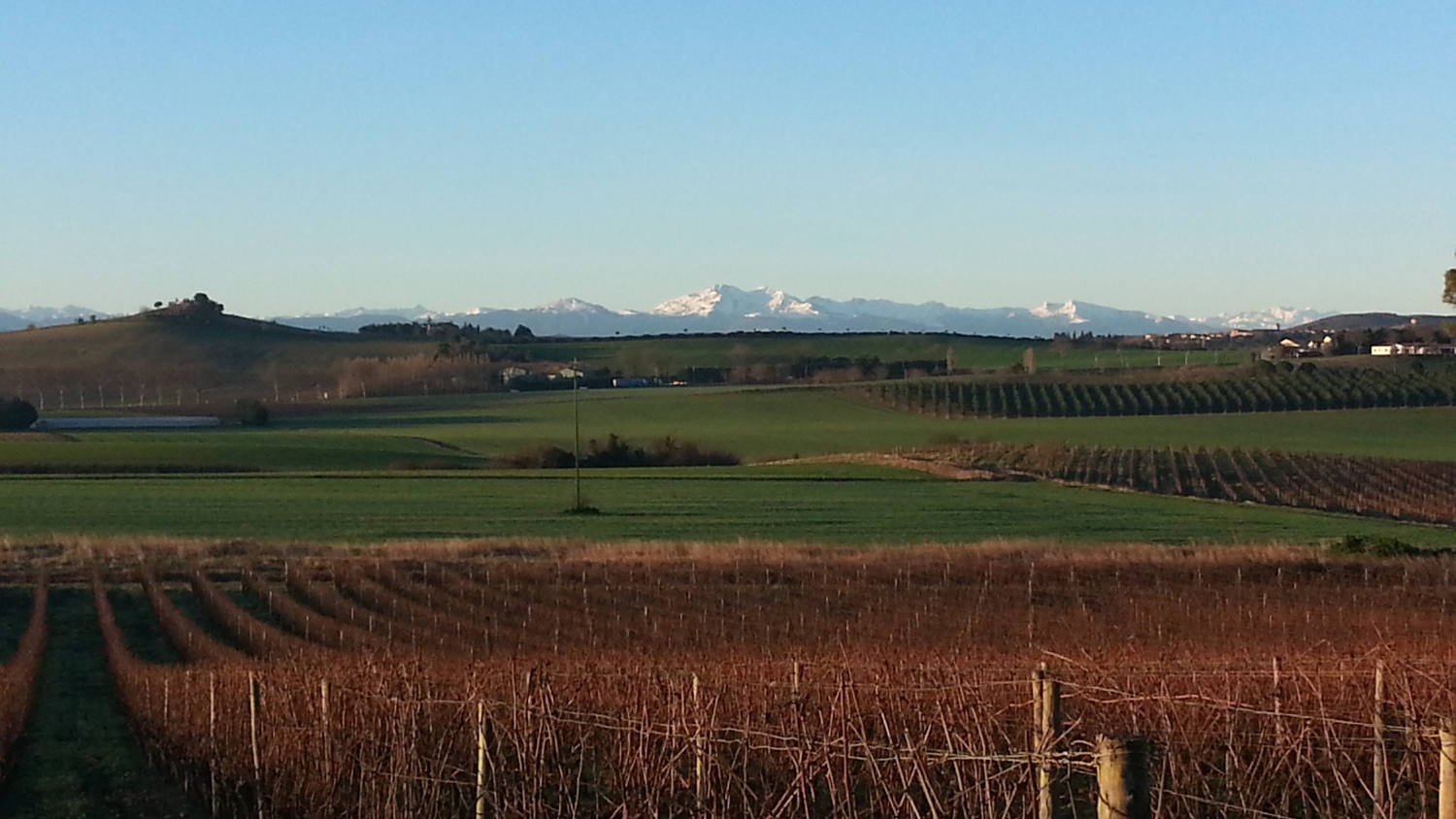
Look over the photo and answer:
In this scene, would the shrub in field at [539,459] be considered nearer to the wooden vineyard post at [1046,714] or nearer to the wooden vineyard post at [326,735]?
the wooden vineyard post at [326,735]

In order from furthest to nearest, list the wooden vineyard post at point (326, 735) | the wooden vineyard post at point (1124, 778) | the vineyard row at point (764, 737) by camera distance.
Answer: the wooden vineyard post at point (326, 735) → the vineyard row at point (764, 737) → the wooden vineyard post at point (1124, 778)

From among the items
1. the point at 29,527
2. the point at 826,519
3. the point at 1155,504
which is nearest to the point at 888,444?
the point at 1155,504

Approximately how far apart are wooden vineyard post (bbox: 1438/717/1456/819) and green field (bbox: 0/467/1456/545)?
3827 centimetres

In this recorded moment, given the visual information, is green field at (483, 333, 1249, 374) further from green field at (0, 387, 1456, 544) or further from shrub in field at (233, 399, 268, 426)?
shrub in field at (233, 399, 268, 426)

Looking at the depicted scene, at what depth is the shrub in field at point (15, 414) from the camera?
10144cm

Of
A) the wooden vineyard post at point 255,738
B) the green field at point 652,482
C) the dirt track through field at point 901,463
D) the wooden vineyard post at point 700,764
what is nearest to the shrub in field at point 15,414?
the green field at point 652,482

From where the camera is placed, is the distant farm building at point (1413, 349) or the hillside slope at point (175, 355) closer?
the distant farm building at point (1413, 349)

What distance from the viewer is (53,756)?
1989 cm

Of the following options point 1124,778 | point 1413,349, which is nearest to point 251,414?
point 1413,349

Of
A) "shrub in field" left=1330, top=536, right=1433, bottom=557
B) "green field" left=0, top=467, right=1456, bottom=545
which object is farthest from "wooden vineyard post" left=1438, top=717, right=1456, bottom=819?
"green field" left=0, top=467, right=1456, bottom=545

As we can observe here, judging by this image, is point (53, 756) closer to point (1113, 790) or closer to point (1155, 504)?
point (1113, 790)

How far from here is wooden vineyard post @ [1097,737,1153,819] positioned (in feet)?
23.6

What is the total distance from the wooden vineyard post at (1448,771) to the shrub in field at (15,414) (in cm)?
10310

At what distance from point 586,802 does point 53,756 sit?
7.66 meters
